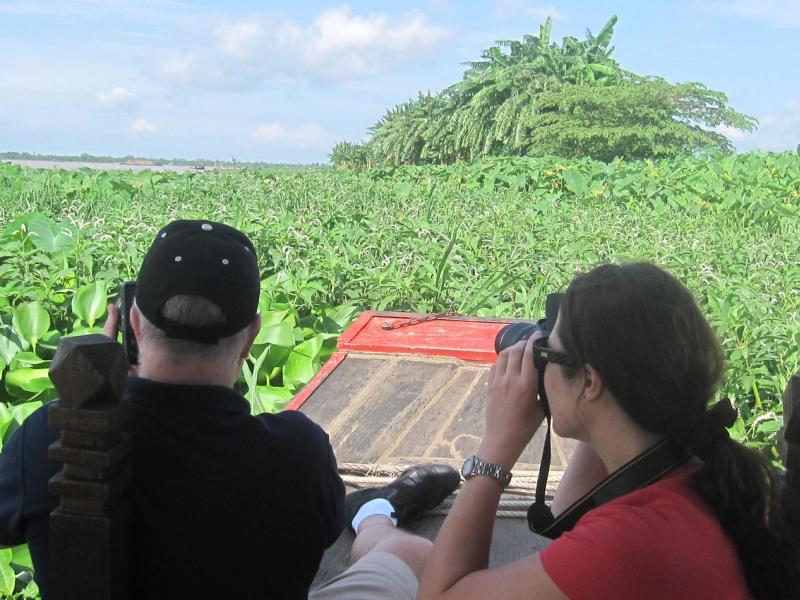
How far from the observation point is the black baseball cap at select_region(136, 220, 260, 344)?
1395 mm

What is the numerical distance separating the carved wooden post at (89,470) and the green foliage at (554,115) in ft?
67.0

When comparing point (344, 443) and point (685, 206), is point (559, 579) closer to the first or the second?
point (344, 443)

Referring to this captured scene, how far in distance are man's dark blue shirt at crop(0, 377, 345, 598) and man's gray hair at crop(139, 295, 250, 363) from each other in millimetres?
53

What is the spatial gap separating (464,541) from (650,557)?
0.34 metres

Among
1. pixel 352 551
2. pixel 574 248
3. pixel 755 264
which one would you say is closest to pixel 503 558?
pixel 352 551

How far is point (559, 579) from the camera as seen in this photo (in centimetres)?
125

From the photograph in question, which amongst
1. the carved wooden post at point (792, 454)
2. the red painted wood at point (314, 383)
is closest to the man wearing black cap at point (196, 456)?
the carved wooden post at point (792, 454)

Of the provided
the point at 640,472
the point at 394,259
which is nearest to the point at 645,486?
the point at 640,472

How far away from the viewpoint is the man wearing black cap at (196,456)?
1346mm

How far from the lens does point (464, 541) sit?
1.48 meters

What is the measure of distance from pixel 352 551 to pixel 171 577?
0.87 m

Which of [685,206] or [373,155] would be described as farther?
[373,155]

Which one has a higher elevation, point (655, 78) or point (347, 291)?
point (655, 78)

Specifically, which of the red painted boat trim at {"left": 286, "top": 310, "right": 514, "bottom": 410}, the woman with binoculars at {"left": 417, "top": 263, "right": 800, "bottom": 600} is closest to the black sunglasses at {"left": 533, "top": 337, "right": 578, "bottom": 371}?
the woman with binoculars at {"left": 417, "top": 263, "right": 800, "bottom": 600}
